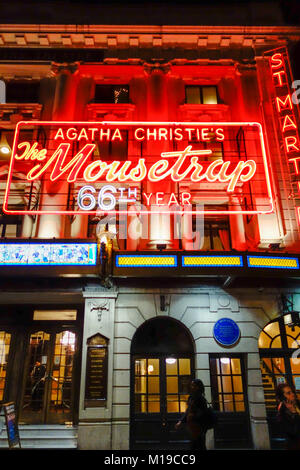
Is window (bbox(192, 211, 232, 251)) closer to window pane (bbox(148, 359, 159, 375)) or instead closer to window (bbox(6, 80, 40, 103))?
window pane (bbox(148, 359, 159, 375))

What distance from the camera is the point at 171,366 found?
979cm

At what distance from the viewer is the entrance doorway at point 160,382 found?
358 inches

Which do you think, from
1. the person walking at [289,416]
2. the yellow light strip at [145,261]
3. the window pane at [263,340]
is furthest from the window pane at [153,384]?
the person walking at [289,416]

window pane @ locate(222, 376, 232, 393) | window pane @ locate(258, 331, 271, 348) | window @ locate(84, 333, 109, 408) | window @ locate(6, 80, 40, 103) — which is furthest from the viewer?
window @ locate(6, 80, 40, 103)

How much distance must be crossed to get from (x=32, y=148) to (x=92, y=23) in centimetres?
719

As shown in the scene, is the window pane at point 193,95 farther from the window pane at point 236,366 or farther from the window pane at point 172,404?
the window pane at point 172,404

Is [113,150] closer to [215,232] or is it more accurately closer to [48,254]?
[215,232]

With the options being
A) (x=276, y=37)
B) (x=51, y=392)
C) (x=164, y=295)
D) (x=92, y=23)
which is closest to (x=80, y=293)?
(x=164, y=295)

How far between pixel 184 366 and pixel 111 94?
432 inches

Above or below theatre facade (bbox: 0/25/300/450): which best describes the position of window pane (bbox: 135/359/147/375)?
below

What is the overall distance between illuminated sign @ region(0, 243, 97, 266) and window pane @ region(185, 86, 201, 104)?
7.98 meters

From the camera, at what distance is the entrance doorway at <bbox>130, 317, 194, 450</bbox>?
909 centimetres

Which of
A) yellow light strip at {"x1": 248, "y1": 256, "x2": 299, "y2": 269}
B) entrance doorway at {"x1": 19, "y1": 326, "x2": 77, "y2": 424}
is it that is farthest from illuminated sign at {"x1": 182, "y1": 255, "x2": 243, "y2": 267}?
entrance doorway at {"x1": 19, "y1": 326, "x2": 77, "y2": 424}

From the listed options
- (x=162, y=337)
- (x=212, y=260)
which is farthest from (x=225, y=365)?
(x=212, y=260)
